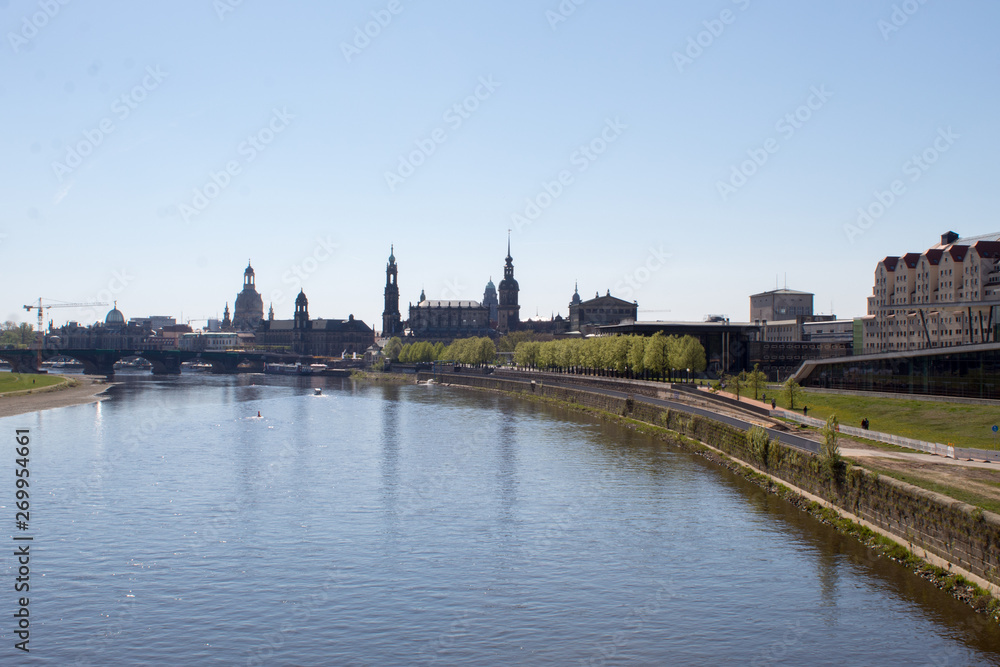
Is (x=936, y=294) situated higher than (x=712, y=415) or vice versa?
(x=936, y=294)

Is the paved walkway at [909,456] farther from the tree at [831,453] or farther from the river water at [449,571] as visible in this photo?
the river water at [449,571]

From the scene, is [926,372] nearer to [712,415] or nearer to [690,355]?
[712,415]

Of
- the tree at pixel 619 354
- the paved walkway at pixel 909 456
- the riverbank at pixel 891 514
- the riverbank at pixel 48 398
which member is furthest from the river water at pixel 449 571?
the tree at pixel 619 354

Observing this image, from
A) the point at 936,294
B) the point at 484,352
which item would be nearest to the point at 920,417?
the point at 936,294

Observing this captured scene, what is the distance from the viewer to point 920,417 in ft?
181

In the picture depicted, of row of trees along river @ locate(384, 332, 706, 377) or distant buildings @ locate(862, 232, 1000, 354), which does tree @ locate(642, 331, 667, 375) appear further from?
distant buildings @ locate(862, 232, 1000, 354)

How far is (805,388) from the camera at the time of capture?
77.1 meters

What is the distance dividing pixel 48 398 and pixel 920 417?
10474cm

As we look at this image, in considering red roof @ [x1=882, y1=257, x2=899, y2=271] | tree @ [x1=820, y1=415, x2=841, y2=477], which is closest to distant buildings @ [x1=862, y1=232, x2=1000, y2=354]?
red roof @ [x1=882, y1=257, x2=899, y2=271]

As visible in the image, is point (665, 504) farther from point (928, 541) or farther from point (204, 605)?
point (204, 605)

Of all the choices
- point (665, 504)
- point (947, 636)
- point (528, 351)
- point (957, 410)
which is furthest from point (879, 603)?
point (528, 351)

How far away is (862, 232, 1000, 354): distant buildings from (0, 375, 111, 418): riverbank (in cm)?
9337

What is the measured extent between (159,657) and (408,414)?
77154mm

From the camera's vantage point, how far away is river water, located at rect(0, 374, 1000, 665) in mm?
24812
